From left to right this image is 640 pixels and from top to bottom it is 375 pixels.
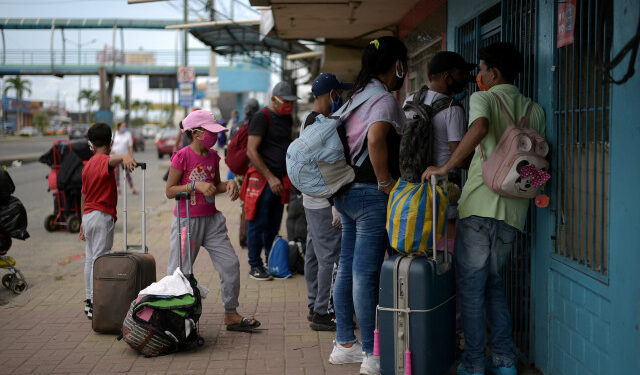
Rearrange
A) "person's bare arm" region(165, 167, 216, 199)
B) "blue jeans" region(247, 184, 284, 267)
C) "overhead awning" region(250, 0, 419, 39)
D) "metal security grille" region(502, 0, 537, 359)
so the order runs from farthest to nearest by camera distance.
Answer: "overhead awning" region(250, 0, 419, 39), "blue jeans" region(247, 184, 284, 267), "person's bare arm" region(165, 167, 216, 199), "metal security grille" region(502, 0, 537, 359)

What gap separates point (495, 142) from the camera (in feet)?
14.0

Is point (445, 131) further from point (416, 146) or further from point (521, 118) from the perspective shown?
point (521, 118)

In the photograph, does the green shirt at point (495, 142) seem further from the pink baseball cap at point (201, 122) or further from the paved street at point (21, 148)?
the paved street at point (21, 148)

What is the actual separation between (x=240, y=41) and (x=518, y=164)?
13414mm

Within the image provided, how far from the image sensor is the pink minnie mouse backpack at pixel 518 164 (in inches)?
160

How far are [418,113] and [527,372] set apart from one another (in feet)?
5.97

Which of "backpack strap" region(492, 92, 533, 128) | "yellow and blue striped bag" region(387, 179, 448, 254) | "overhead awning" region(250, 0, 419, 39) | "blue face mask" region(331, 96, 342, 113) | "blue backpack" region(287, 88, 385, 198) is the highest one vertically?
"overhead awning" region(250, 0, 419, 39)

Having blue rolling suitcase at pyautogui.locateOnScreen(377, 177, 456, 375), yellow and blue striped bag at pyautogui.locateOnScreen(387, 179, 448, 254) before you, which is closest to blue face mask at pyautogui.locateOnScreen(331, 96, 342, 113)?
yellow and blue striped bag at pyautogui.locateOnScreen(387, 179, 448, 254)

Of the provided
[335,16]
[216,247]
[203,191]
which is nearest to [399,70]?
[203,191]

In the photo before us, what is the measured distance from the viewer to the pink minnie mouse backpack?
160 inches

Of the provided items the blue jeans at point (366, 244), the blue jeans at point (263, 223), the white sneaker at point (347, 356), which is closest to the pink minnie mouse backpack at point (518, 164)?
the blue jeans at point (366, 244)

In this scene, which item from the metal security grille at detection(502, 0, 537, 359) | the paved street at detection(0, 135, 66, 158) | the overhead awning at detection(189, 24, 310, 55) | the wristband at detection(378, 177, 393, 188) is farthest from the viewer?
the paved street at detection(0, 135, 66, 158)

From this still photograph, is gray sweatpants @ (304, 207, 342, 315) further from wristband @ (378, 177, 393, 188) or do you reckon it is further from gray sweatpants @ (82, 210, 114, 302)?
gray sweatpants @ (82, 210, 114, 302)

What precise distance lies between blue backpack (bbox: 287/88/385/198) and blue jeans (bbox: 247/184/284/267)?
2.87 meters
